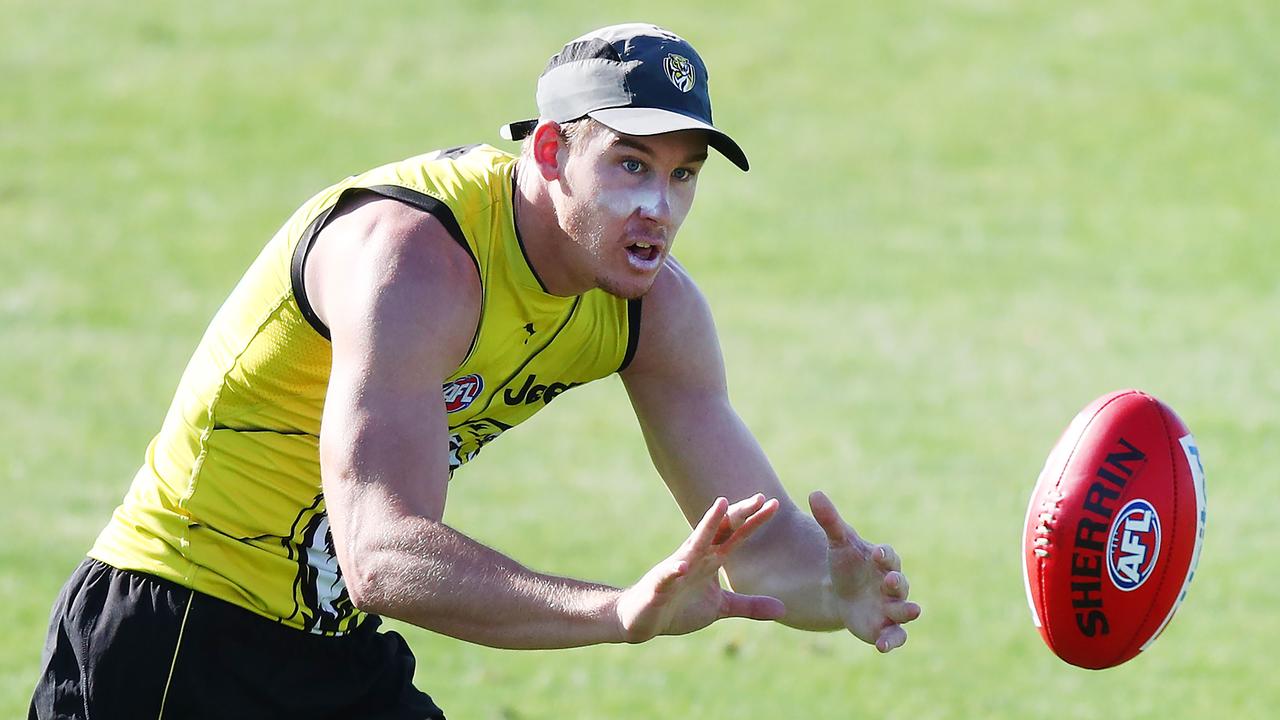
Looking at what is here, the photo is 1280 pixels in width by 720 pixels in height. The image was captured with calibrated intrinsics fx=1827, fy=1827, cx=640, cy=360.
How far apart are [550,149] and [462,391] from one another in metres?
0.54

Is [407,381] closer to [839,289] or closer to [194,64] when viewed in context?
[839,289]

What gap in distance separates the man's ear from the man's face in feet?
0.09

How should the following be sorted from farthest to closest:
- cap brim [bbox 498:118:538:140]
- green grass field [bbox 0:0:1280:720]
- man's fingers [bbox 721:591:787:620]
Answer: green grass field [bbox 0:0:1280:720], cap brim [bbox 498:118:538:140], man's fingers [bbox 721:591:787:620]

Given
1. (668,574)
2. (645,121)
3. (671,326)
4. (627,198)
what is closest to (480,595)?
(668,574)

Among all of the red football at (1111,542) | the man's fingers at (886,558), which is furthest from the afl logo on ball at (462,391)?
the red football at (1111,542)

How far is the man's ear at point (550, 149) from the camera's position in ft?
12.4

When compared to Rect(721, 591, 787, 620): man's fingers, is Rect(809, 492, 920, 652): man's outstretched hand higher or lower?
lower

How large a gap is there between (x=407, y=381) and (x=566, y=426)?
745cm

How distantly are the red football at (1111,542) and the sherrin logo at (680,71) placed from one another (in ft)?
4.46

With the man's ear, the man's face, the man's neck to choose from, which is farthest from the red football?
the man's ear

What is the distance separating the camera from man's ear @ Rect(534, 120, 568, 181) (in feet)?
12.4

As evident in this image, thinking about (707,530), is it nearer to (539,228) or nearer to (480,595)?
(480,595)

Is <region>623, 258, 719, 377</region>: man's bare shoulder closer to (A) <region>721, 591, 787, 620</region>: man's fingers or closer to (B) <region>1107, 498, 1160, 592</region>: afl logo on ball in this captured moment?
(A) <region>721, 591, 787, 620</region>: man's fingers

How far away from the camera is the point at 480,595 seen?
3178mm
